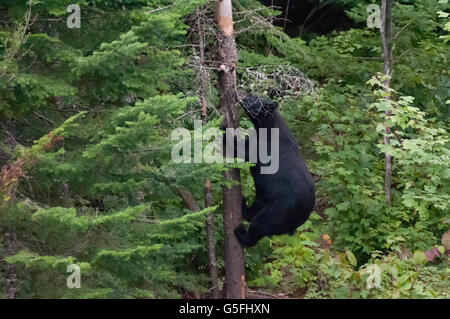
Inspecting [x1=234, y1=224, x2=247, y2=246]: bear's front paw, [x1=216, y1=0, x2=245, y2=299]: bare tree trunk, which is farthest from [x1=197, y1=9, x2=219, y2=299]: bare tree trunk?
[x1=234, y1=224, x2=247, y2=246]: bear's front paw

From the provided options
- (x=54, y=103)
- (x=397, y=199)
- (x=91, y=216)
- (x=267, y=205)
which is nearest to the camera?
(x=91, y=216)

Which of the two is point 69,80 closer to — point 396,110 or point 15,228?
point 15,228

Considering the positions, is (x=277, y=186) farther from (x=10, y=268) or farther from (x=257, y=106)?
(x=10, y=268)

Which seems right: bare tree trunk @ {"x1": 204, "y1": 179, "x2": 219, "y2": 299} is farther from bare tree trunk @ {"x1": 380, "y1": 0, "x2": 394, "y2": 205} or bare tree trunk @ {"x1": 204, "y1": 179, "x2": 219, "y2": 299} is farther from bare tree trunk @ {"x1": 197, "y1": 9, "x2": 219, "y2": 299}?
bare tree trunk @ {"x1": 380, "y1": 0, "x2": 394, "y2": 205}

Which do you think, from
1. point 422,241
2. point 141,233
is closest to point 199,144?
point 141,233

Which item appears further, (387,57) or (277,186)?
(387,57)

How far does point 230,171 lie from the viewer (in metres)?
6.10

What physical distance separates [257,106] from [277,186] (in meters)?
0.85

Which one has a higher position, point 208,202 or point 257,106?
point 257,106

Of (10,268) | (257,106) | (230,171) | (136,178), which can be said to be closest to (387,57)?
(257,106)

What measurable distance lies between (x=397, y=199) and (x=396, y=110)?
1717 mm

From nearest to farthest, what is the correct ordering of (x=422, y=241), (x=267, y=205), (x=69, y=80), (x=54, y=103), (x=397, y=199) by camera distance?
(x=69, y=80) < (x=54, y=103) < (x=267, y=205) < (x=422, y=241) < (x=397, y=199)
